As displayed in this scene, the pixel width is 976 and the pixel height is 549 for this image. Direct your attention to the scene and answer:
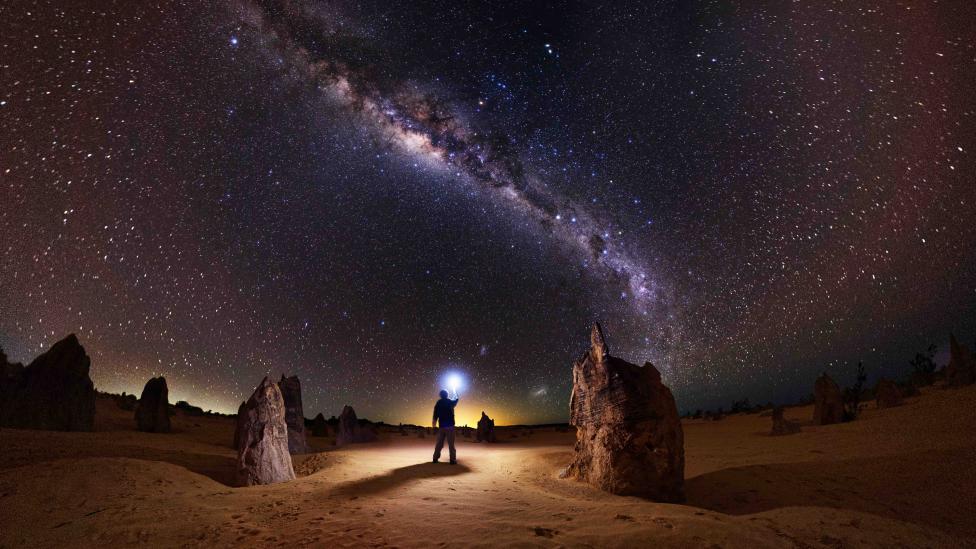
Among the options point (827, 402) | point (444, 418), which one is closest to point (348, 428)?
point (444, 418)

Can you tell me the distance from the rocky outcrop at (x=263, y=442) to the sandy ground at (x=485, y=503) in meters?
0.78

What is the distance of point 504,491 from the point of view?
29.2 ft

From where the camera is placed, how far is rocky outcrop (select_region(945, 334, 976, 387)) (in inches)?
803

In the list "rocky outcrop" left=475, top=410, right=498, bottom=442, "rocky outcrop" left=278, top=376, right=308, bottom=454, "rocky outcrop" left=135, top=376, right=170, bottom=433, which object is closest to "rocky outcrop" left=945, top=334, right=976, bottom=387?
"rocky outcrop" left=475, top=410, right=498, bottom=442

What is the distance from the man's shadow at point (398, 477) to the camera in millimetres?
8606

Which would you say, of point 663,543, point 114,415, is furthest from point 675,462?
point 114,415

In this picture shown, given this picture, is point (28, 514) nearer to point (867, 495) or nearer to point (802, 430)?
point (867, 495)

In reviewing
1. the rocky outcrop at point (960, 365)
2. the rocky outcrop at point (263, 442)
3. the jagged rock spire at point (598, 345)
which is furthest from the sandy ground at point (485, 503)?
the rocky outcrop at point (960, 365)

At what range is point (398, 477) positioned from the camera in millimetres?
10312

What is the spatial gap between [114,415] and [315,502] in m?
25.0

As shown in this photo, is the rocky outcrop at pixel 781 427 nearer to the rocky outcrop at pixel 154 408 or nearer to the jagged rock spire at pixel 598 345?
the jagged rock spire at pixel 598 345

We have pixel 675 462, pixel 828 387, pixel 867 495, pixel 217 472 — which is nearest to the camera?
pixel 867 495

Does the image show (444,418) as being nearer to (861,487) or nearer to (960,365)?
(861,487)

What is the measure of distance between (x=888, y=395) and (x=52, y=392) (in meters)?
38.9
